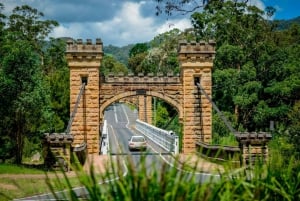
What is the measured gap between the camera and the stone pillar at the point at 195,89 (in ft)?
82.7

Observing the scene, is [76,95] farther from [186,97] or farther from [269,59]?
[269,59]

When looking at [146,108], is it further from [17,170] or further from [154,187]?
[154,187]

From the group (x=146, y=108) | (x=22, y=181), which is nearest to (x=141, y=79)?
(x=22, y=181)

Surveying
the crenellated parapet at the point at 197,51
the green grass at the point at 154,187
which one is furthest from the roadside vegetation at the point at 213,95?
the crenellated parapet at the point at 197,51

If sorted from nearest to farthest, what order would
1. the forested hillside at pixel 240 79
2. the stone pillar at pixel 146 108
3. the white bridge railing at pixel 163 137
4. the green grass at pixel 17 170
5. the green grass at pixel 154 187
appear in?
the green grass at pixel 154 187
the green grass at pixel 17 170
the white bridge railing at pixel 163 137
the forested hillside at pixel 240 79
the stone pillar at pixel 146 108

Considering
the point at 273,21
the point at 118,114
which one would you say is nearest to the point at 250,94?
the point at 273,21

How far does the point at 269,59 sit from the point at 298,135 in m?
12.3

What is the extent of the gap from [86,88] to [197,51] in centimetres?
518

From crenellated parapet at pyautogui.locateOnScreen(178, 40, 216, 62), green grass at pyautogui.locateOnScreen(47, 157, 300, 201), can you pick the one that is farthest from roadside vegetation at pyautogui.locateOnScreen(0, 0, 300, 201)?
crenellated parapet at pyautogui.locateOnScreen(178, 40, 216, 62)

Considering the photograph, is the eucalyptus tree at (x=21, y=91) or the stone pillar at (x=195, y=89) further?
the stone pillar at (x=195, y=89)

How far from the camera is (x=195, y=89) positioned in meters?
25.3

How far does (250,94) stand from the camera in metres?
32.8

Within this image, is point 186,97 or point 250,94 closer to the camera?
point 186,97

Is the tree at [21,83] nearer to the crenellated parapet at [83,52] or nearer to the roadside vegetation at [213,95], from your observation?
the roadside vegetation at [213,95]
